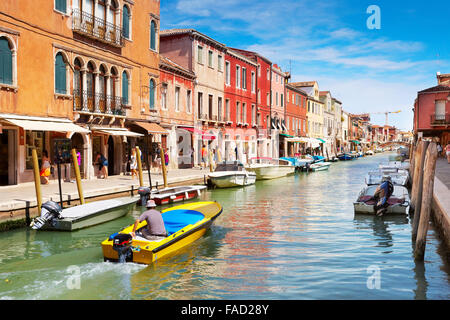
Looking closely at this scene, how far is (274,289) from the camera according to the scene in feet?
25.8

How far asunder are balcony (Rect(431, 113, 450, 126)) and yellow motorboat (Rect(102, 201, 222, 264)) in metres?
36.1

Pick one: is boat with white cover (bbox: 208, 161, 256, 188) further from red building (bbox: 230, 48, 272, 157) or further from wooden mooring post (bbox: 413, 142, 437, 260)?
red building (bbox: 230, 48, 272, 157)

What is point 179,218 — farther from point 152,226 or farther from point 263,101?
point 263,101

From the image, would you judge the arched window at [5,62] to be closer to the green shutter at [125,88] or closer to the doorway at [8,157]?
the doorway at [8,157]

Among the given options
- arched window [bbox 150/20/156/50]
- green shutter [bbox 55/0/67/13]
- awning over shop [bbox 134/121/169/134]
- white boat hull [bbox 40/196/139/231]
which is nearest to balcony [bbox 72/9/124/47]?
green shutter [bbox 55/0/67/13]

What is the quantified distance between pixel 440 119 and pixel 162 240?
40148 mm

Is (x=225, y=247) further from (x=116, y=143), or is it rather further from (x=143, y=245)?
(x=116, y=143)

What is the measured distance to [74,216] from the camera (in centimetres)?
1296

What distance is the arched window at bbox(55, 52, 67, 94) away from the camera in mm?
18906

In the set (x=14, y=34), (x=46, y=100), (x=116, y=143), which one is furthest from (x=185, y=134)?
(x=14, y=34)

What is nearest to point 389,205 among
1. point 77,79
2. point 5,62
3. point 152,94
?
point 77,79

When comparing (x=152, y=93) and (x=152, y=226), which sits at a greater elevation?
(x=152, y=93)

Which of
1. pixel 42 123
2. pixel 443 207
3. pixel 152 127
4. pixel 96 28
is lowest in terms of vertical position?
pixel 443 207
